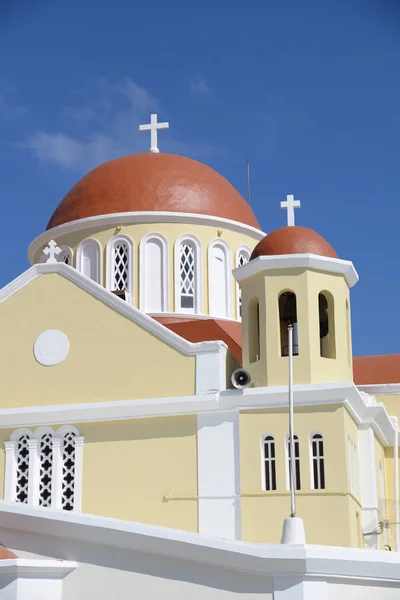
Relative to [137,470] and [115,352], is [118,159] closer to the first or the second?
[115,352]

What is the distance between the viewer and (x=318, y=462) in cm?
1902

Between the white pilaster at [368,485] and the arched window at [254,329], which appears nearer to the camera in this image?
→ the white pilaster at [368,485]

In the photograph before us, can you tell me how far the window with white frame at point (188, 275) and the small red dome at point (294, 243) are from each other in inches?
144

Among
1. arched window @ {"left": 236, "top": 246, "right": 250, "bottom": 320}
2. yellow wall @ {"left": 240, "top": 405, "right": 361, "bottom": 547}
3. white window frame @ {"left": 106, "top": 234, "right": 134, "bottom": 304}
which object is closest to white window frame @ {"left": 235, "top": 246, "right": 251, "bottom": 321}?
arched window @ {"left": 236, "top": 246, "right": 250, "bottom": 320}

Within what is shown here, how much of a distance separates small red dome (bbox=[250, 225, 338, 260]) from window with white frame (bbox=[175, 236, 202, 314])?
367 centimetres

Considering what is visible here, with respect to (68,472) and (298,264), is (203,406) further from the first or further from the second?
(298,264)

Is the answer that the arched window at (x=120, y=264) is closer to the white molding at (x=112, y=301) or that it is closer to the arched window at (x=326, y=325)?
the white molding at (x=112, y=301)

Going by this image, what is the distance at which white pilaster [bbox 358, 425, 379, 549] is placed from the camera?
66.0ft

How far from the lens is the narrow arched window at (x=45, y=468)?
20469mm

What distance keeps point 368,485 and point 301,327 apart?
3.56 m

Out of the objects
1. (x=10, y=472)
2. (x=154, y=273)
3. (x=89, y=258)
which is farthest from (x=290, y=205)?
(x=10, y=472)

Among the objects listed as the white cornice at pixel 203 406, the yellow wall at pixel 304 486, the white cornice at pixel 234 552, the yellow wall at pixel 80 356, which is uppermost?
the yellow wall at pixel 80 356

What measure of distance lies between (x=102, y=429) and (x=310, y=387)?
14.2 feet

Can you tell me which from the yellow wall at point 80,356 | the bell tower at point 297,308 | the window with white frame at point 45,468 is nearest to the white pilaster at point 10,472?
the window with white frame at point 45,468
